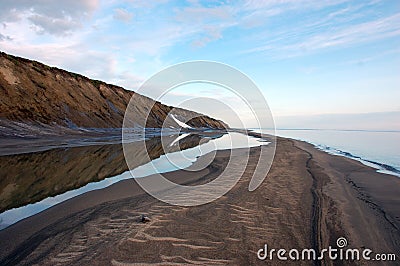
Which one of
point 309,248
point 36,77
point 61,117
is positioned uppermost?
point 36,77

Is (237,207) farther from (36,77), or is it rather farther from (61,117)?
(36,77)

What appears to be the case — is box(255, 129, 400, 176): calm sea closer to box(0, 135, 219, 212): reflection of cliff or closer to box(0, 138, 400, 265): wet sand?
box(0, 138, 400, 265): wet sand

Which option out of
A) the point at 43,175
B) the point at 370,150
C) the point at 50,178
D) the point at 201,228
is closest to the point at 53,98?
the point at 43,175

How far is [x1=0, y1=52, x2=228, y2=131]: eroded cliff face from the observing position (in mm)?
33375

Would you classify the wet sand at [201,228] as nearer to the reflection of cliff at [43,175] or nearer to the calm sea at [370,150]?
the reflection of cliff at [43,175]

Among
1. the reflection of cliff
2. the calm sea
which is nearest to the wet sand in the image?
the reflection of cliff

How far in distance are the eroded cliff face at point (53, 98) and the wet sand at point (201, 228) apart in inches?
1168

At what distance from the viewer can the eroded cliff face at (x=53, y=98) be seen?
33375 mm

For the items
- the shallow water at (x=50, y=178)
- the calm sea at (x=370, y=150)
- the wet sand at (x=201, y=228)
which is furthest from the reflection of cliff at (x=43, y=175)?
the calm sea at (x=370, y=150)

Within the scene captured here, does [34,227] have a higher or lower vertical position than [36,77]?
lower

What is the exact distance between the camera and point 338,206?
26.9 ft

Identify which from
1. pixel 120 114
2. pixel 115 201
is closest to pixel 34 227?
pixel 115 201

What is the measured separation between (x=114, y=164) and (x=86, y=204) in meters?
8.11

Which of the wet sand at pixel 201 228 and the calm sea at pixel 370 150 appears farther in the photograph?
the calm sea at pixel 370 150
